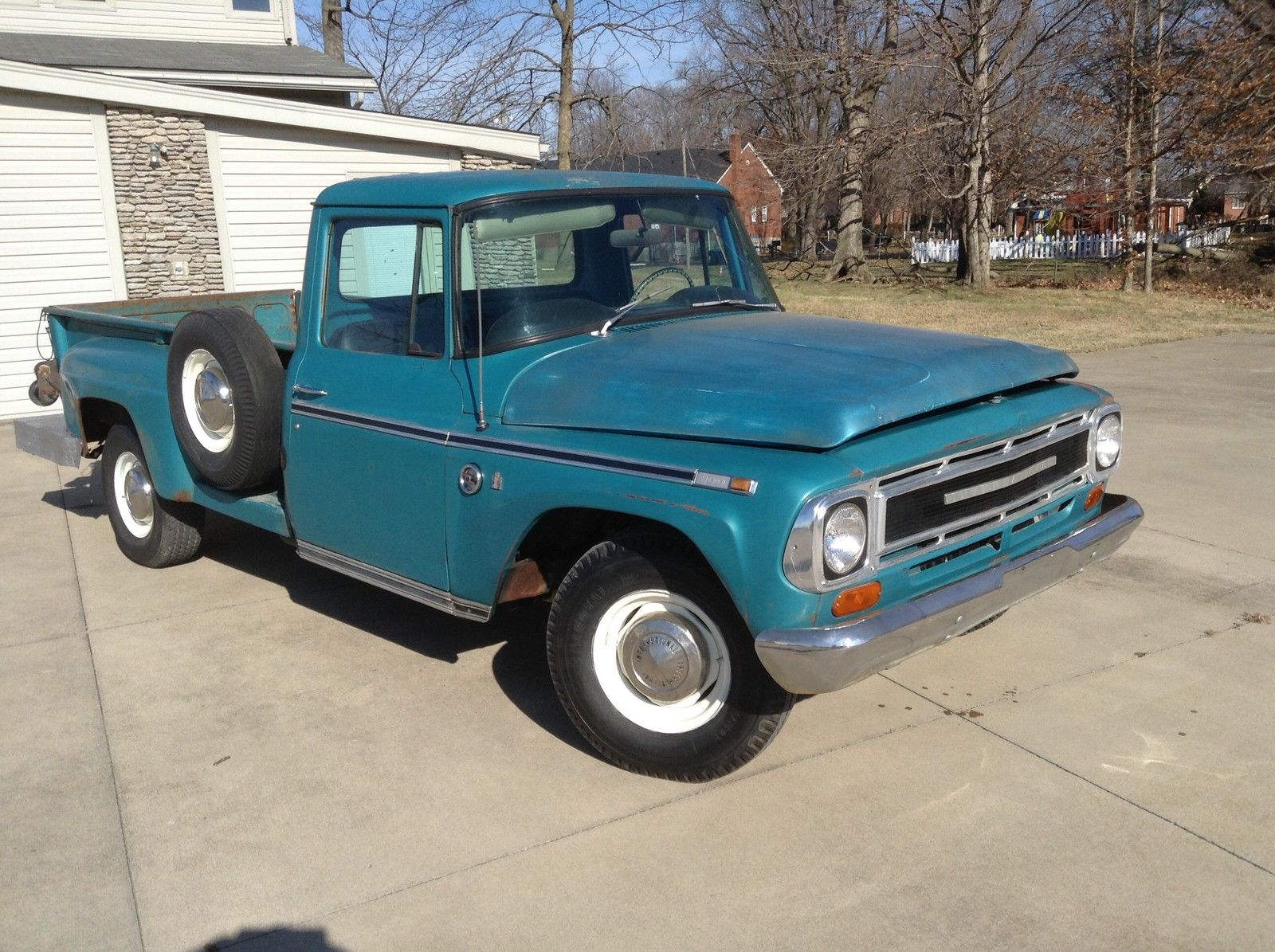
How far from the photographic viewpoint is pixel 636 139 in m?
24.5

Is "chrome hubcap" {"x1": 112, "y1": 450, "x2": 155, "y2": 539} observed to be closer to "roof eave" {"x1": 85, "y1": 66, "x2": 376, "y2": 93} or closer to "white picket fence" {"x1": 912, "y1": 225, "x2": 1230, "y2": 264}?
"roof eave" {"x1": 85, "y1": 66, "x2": 376, "y2": 93}

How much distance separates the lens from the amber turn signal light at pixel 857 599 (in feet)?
10.5

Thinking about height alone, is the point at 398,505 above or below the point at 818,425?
below

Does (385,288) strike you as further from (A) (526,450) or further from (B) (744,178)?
(B) (744,178)

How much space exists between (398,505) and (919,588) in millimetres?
1927

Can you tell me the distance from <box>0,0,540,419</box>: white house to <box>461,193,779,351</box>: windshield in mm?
8370

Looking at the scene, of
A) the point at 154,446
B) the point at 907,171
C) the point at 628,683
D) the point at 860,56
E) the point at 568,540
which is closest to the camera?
the point at 628,683

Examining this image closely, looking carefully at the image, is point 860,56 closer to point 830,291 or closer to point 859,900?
point 830,291

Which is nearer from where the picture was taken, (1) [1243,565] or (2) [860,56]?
(1) [1243,565]

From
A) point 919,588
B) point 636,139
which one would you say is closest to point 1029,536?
point 919,588

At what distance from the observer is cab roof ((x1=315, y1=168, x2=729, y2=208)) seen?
4137 millimetres

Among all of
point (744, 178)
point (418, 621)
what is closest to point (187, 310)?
point (418, 621)

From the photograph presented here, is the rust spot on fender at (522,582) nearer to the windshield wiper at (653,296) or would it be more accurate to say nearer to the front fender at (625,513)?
the front fender at (625,513)

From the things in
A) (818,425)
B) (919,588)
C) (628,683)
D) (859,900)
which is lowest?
(859,900)
